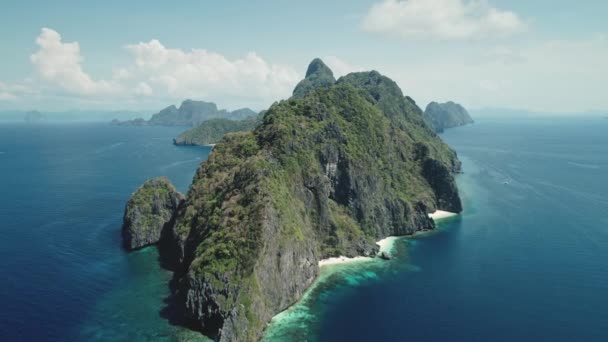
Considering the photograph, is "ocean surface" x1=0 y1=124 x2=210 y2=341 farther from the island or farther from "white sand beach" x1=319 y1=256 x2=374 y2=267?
"white sand beach" x1=319 y1=256 x2=374 y2=267

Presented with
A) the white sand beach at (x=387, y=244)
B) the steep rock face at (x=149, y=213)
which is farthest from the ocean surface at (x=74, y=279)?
the white sand beach at (x=387, y=244)

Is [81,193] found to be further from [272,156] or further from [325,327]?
[325,327]

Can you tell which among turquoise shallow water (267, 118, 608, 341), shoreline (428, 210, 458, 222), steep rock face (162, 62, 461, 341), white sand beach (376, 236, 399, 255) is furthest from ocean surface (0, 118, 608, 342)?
steep rock face (162, 62, 461, 341)

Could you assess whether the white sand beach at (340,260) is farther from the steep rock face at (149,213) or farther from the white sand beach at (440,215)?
the white sand beach at (440,215)

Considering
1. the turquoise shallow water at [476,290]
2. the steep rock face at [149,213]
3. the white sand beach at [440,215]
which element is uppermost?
the steep rock face at [149,213]

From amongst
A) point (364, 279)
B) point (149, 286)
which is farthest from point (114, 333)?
point (364, 279)

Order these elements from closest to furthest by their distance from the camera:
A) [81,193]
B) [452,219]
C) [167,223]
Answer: [167,223]
[452,219]
[81,193]

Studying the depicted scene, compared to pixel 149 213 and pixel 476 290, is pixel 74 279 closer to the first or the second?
pixel 149 213
